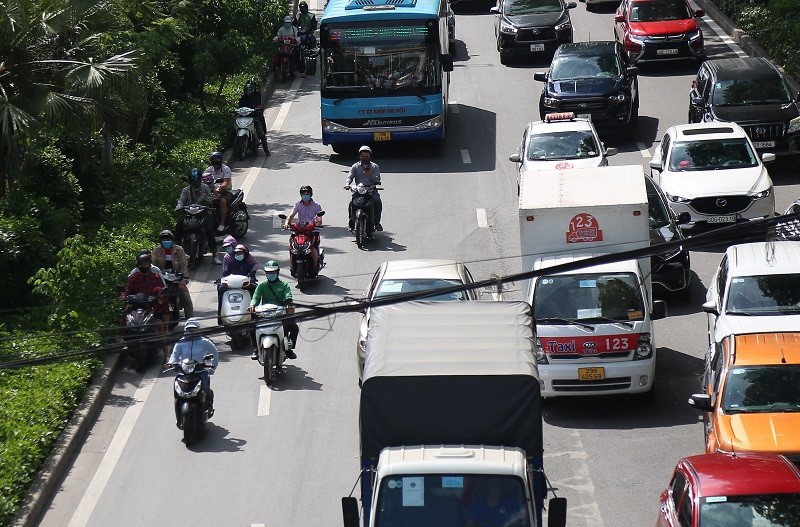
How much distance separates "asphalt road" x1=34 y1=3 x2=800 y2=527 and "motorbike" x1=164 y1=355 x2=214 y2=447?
254 mm

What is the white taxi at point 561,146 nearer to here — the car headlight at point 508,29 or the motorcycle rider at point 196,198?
the motorcycle rider at point 196,198

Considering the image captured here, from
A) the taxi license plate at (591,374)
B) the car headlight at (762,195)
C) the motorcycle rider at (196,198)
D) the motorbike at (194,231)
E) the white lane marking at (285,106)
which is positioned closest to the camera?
the taxi license plate at (591,374)

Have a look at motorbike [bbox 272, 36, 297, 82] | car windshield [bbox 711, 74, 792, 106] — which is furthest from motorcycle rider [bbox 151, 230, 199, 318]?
motorbike [bbox 272, 36, 297, 82]

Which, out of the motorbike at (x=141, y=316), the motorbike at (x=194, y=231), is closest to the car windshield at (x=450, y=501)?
the motorbike at (x=141, y=316)

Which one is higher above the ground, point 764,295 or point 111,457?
point 764,295

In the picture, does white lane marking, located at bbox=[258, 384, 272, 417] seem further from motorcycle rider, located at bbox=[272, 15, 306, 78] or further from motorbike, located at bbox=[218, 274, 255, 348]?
motorcycle rider, located at bbox=[272, 15, 306, 78]

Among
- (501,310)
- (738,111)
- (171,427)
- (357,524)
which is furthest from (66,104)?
(738,111)

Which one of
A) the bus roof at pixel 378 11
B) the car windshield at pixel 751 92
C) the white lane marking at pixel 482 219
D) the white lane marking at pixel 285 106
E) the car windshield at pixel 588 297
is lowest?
the white lane marking at pixel 285 106

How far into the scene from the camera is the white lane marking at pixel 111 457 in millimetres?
14641

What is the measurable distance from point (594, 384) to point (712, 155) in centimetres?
889

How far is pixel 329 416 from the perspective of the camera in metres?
17.1

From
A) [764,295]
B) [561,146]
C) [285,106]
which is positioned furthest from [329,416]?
[285,106]

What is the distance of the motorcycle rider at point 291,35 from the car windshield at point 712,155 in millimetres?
15062

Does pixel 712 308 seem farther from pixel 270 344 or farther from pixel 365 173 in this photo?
pixel 365 173
